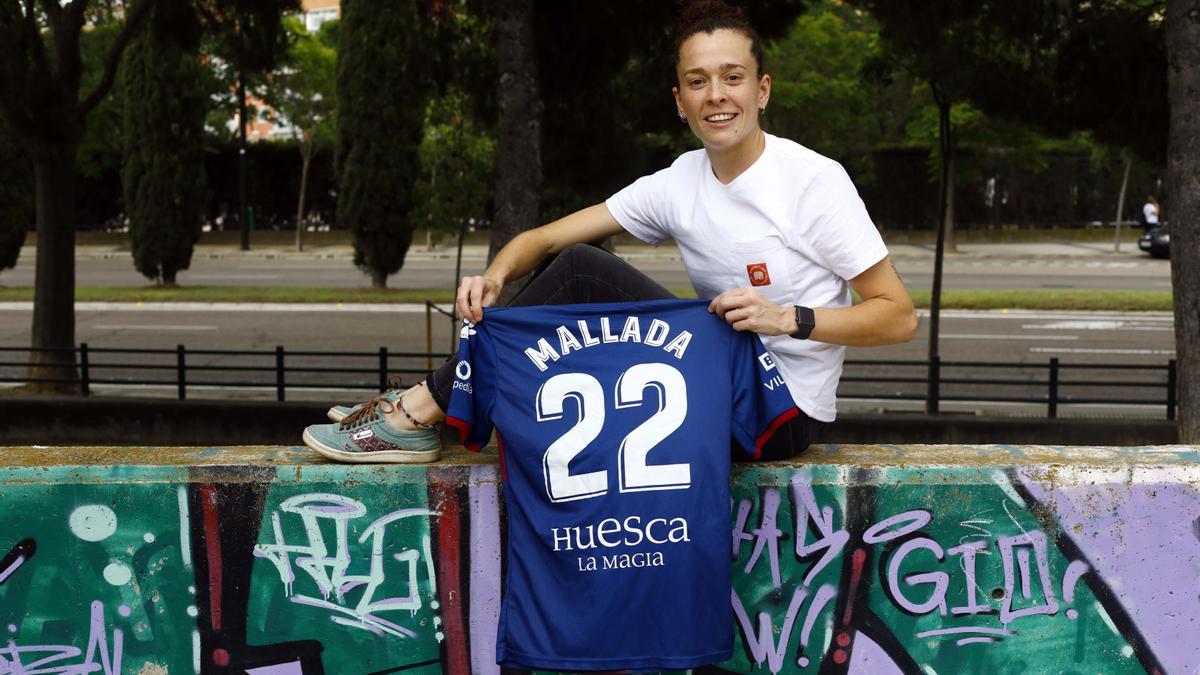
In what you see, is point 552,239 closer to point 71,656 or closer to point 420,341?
point 71,656

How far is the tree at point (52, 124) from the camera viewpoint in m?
12.0

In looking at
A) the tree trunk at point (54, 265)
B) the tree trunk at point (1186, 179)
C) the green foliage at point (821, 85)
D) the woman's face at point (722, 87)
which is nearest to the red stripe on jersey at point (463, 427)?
the woman's face at point (722, 87)

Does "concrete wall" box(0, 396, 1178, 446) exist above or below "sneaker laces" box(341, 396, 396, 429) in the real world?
below

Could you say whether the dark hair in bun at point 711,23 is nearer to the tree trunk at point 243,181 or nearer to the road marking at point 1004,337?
the road marking at point 1004,337

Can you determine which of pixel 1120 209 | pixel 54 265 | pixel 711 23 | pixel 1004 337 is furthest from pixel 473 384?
pixel 1120 209

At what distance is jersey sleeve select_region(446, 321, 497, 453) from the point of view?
3.26 m

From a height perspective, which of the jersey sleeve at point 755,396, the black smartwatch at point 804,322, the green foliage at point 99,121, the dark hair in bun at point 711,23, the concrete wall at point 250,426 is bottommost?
the concrete wall at point 250,426

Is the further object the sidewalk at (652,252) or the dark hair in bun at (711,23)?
the sidewalk at (652,252)

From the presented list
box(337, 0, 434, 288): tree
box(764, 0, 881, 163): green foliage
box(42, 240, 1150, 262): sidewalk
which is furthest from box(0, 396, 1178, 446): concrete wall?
box(42, 240, 1150, 262): sidewalk

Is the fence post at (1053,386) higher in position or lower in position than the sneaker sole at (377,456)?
lower

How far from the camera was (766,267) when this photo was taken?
10.9 feet

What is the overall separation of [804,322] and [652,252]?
104 feet

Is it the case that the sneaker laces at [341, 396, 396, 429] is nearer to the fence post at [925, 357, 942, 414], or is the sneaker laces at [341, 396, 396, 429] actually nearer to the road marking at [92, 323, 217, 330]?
the fence post at [925, 357, 942, 414]

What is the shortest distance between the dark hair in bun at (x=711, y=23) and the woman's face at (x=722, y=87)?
16 millimetres
